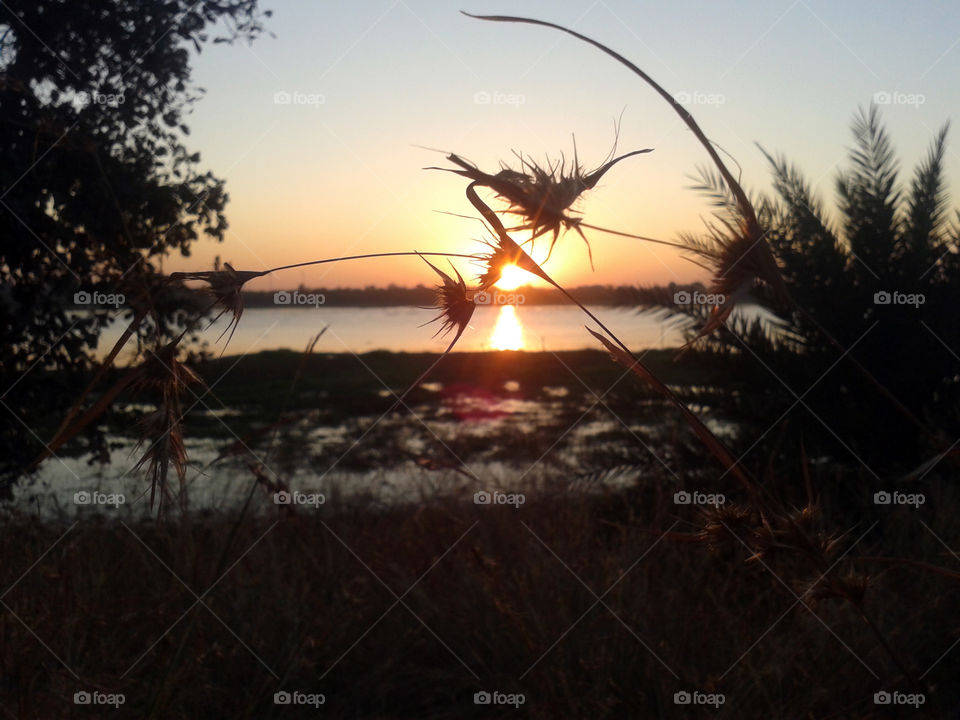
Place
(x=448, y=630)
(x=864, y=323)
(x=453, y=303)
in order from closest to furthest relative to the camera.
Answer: (x=453, y=303) → (x=448, y=630) → (x=864, y=323)

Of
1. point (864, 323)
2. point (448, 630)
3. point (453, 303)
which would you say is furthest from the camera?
point (864, 323)

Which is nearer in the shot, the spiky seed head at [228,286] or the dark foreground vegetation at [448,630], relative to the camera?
the spiky seed head at [228,286]

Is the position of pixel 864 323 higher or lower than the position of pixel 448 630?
higher

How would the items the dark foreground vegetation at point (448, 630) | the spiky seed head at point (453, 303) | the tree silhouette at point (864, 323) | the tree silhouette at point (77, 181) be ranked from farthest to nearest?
the tree silhouette at point (864, 323), the tree silhouette at point (77, 181), the dark foreground vegetation at point (448, 630), the spiky seed head at point (453, 303)

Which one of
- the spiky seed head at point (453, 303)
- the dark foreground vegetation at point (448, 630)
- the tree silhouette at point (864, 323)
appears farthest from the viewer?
the tree silhouette at point (864, 323)

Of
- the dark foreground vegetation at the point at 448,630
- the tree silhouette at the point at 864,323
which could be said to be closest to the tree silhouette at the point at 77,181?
the dark foreground vegetation at the point at 448,630

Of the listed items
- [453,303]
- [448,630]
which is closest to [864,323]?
[448,630]

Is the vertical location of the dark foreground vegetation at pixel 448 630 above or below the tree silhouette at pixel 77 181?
below

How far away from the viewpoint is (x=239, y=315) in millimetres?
790

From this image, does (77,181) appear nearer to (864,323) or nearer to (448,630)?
(448,630)

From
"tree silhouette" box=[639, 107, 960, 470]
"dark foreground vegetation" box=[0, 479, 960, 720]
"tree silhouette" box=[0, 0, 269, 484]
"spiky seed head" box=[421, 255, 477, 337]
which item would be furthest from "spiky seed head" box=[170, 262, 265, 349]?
"tree silhouette" box=[639, 107, 960, 470]

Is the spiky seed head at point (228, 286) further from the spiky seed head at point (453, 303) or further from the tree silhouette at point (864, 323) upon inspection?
the tree silhouette at point (864, 323)

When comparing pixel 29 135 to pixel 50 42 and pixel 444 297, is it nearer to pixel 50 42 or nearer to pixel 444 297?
pixel 50 42

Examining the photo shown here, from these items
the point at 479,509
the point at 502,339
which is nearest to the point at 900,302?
the point at 479,509
